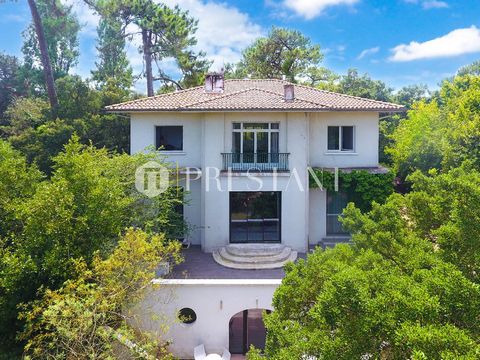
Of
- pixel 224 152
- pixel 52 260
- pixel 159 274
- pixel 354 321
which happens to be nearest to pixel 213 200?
pixel 224 152

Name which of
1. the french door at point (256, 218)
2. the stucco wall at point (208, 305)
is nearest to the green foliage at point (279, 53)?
the french door at point (256, 218)

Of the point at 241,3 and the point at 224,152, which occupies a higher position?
the point at 241,3

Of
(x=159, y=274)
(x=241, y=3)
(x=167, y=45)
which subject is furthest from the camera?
(x=167, y=45)

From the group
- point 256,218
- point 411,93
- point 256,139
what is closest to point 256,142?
point 256,139

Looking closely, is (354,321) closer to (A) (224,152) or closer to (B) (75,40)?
(A) (224,152)

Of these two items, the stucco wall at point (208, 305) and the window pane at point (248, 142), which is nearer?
the stucco wall at point (208, 305)

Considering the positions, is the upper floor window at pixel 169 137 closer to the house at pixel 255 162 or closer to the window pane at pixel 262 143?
the house at pixel 255 162
